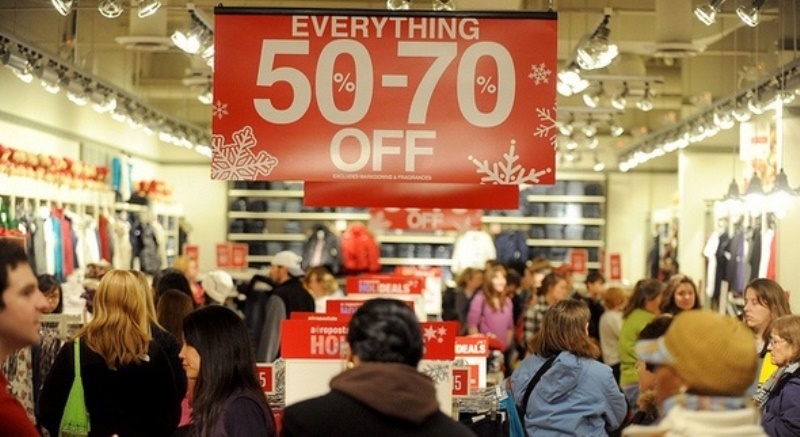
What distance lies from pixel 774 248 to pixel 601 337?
373 centimetres

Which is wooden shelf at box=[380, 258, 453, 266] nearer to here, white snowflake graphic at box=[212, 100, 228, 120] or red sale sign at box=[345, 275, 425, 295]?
red sale sign at box=[345, 275, 425, 295]

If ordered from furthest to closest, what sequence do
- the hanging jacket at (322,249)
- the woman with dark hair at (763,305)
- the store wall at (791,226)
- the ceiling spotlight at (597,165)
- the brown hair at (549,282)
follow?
the ceiling spotlight at (597,165) < the hanging jacket at (322,249) < the store wall at (791,226) < the brown hair at (549,282) < the woman with dark hair at (763,305)

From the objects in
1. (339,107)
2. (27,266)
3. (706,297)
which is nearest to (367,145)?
A: (339,107)

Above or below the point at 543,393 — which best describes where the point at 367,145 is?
above

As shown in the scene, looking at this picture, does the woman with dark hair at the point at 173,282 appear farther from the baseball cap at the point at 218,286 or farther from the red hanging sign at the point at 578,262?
the red hanging sign at the point at 578,262

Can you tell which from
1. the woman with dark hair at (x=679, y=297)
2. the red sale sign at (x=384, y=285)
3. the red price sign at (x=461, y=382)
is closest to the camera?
the red price sign at (x=461, y=382)

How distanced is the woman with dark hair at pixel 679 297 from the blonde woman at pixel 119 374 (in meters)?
4.80

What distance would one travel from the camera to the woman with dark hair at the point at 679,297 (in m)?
9.48

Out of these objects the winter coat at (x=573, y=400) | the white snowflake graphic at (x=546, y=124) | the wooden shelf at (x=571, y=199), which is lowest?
the winter coat at (x=573, y=400)

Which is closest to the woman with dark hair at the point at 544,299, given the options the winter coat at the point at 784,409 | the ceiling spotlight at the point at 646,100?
the ceiling spotlight at the point at 646,100

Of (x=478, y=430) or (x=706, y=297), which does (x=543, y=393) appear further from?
(x=706, y=297)

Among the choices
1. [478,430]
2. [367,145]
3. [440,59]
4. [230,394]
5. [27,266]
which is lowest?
[478,430]

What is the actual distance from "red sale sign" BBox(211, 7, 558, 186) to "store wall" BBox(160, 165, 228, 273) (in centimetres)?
1826

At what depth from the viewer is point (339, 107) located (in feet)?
20.2
